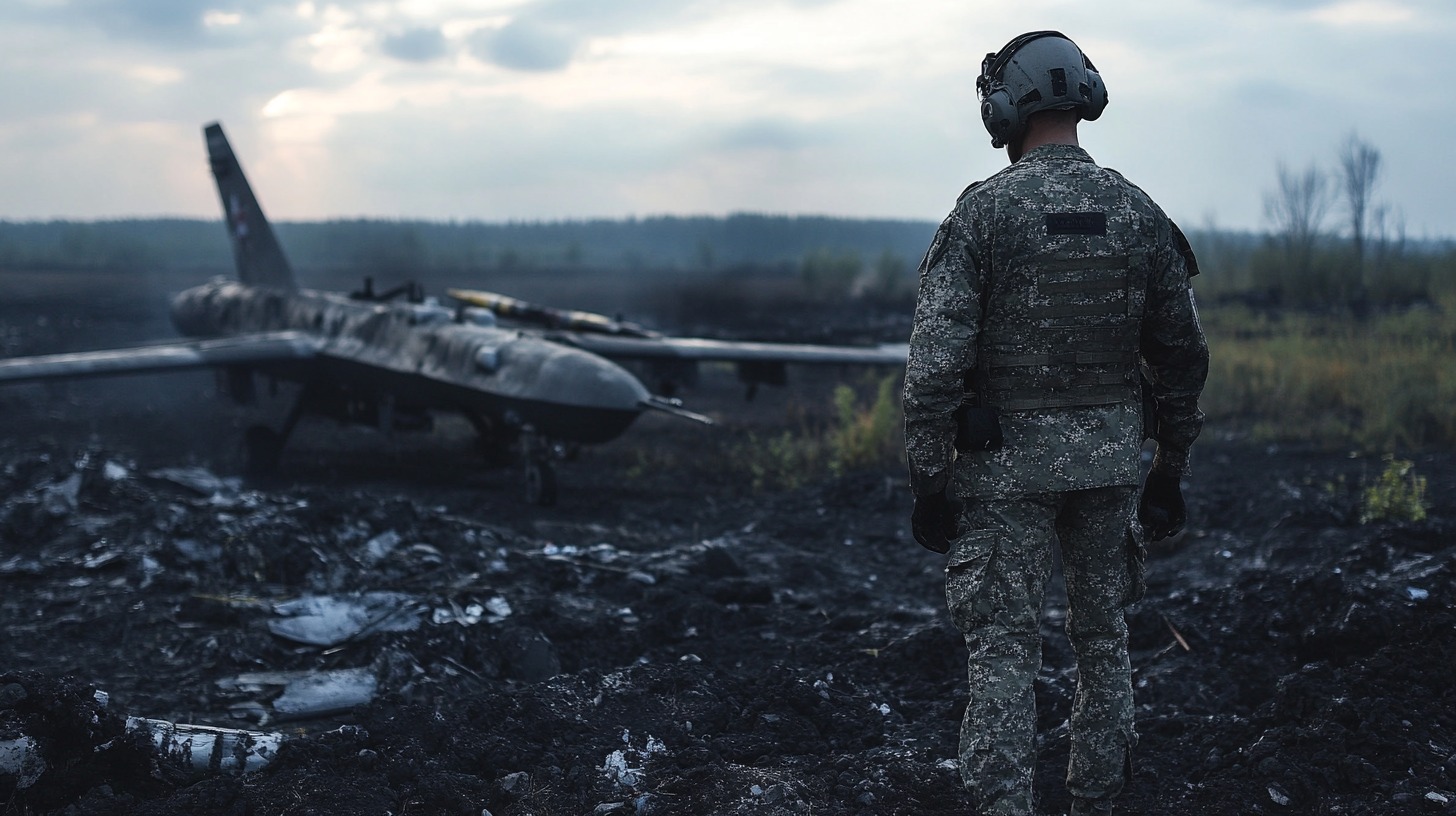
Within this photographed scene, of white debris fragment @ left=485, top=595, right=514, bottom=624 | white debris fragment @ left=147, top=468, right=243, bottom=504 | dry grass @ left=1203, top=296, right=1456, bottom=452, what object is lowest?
white debris fragment @ left=485, top=595, right=514, bottom=624

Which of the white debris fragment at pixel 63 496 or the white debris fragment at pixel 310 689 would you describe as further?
the white debris fragment at pixel 63 496

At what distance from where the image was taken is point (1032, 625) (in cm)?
368

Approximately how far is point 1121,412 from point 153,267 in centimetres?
5283

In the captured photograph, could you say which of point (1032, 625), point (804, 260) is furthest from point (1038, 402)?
point (804, 260)

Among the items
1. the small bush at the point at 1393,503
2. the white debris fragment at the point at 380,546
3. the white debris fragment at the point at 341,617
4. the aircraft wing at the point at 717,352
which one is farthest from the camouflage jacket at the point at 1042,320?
the aircraft wing at the point at 717,352

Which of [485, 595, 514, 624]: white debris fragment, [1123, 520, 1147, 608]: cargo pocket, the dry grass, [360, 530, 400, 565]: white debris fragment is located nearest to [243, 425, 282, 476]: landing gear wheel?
[360, 530, 400, 565]: white debris fragment

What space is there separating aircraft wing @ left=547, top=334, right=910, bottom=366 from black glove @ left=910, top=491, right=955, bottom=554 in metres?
9.24

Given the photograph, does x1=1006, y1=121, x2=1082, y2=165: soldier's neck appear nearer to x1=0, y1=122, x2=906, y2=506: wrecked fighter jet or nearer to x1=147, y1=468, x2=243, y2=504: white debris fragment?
x1=0, y1=122, x2=906, y2=506: wrecked fighter jet

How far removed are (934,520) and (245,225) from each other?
15.3 meters

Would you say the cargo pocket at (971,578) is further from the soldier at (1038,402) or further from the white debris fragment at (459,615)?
the white debris fragment at (459,615)

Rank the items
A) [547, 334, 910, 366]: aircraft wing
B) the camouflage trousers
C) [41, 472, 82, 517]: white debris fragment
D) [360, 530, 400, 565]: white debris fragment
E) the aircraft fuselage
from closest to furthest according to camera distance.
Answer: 1. the camouflage trousers
2. [360, 530, 400, 565]: white debris fragment
3. [41, 472, 82, 517]: white debris fragment
4. the aircraft fuselage
5. [547, 334, 910, 366]: aircraft wing

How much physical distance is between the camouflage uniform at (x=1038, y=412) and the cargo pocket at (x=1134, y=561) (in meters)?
0.02

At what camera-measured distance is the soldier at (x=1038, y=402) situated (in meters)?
3.67

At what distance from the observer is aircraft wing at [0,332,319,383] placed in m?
11.1
